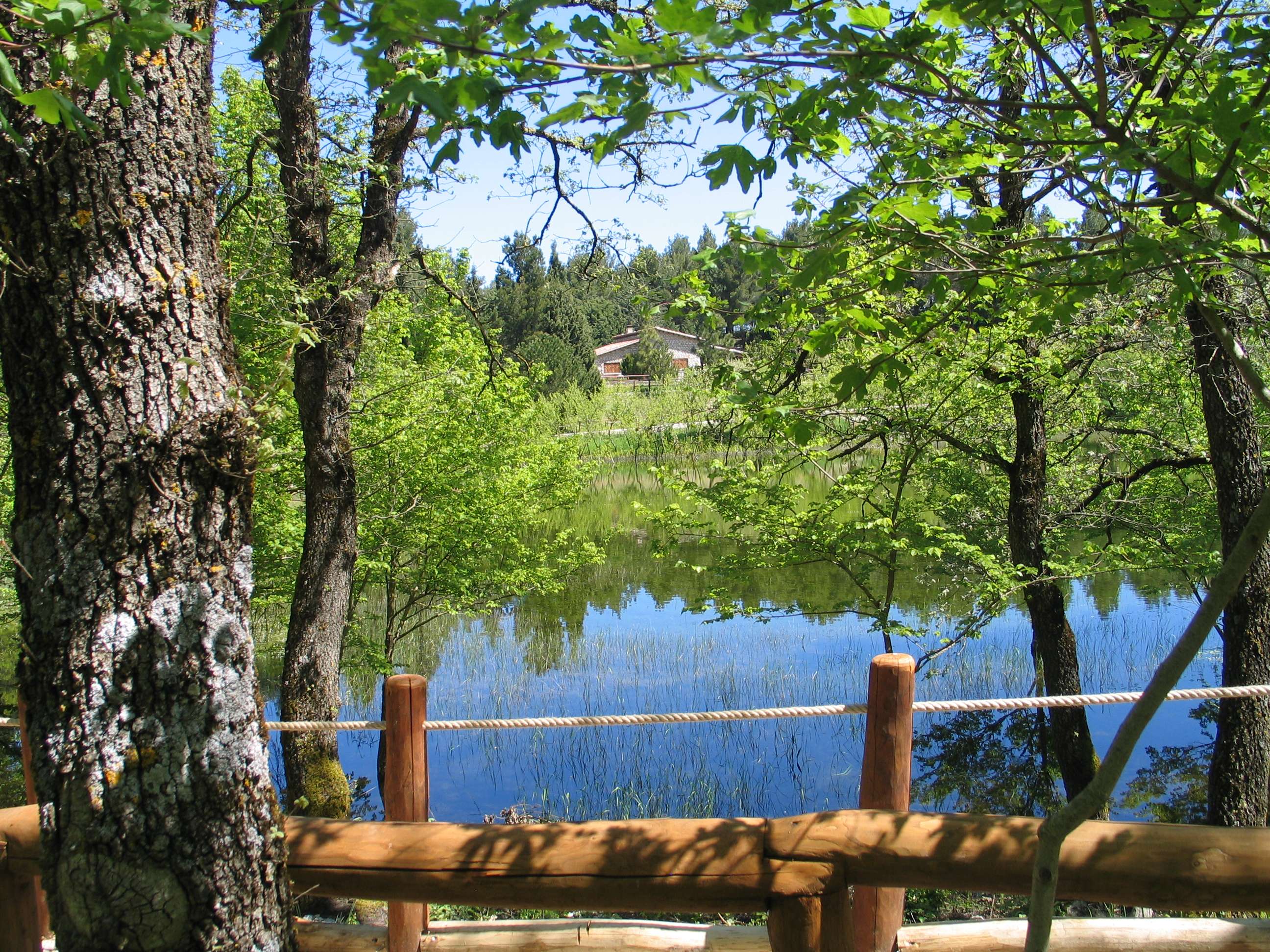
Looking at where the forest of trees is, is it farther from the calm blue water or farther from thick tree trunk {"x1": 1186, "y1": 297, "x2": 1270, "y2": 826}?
the calm blue water

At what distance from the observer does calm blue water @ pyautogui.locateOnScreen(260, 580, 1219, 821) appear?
9.45 metres

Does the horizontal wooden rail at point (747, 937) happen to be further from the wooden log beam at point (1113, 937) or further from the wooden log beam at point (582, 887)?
the wooden log beam at point (582, 887)

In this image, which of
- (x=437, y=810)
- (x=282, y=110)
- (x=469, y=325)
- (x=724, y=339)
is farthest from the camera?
(x=724, y=339)

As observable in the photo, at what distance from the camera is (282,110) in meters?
5.80

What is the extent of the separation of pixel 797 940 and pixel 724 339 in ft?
153

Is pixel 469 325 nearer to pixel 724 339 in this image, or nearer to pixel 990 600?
pixel 990 600

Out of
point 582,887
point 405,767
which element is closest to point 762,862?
point 582,887

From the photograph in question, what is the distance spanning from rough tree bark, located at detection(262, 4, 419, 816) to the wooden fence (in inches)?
147

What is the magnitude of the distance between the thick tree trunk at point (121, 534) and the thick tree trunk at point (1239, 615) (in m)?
5.82

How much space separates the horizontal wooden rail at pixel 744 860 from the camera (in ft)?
7.77

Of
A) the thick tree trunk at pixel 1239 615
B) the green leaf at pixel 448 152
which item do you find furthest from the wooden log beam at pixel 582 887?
the thick tree trunk at pixel 1239 615

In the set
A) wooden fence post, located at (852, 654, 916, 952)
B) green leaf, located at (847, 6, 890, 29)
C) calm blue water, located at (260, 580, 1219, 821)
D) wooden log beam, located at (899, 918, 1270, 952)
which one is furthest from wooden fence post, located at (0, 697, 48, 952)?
calm blue water, located at (260, 580, 1219, 821)

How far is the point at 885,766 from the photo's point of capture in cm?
274

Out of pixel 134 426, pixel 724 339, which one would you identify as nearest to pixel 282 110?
pixel 134 426
